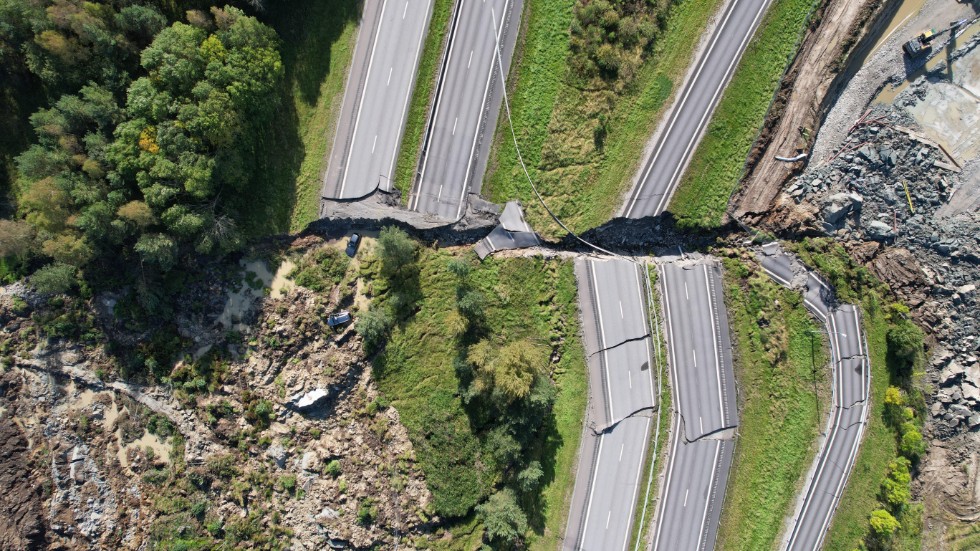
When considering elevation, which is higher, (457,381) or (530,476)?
(457,381)

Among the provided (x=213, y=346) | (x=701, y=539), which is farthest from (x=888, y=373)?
(x=213, y=346)

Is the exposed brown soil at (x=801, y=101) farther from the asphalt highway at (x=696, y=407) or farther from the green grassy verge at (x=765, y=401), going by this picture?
the asphalt highway at (x=696, y=407)

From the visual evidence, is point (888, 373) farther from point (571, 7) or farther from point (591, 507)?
point (571, 7)

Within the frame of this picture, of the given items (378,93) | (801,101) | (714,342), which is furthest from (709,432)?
(378,93)

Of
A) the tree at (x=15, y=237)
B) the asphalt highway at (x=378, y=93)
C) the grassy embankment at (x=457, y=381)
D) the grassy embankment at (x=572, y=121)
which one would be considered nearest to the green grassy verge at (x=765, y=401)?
the grassy embankment at (x=572, y=121)

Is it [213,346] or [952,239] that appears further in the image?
[952,239]

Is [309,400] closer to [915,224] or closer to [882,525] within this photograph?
[882,525]

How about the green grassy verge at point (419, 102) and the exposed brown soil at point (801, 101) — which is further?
the exposed brown soil at point (801, 101)
